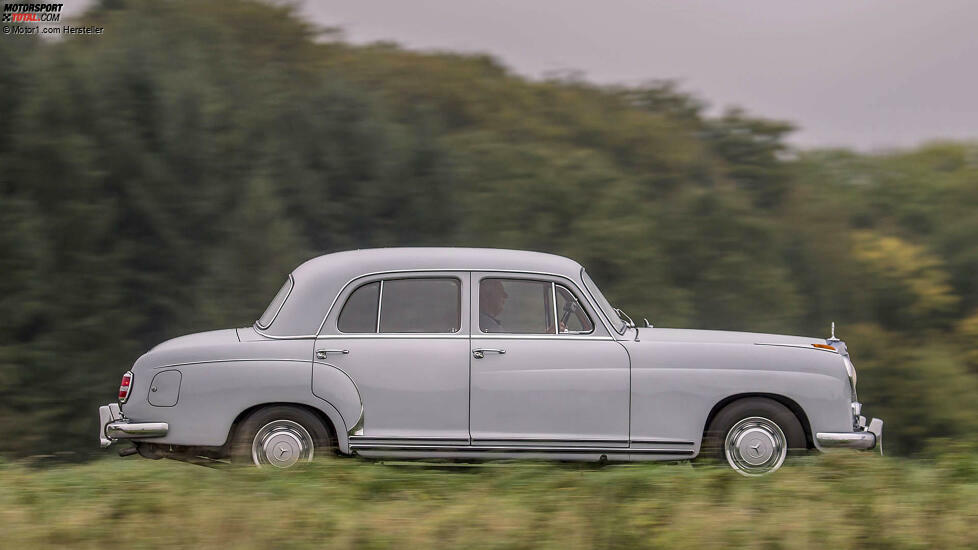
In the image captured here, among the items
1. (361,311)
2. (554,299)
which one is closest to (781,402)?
(554,299)

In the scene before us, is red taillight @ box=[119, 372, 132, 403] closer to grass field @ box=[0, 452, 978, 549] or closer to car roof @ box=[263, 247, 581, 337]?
grass field @ box=[0, 452, 978, 549]

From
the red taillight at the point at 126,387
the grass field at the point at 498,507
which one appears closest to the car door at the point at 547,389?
the grass field at the point at 498,507

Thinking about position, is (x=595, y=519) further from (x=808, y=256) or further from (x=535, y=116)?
(x=535, y=116)

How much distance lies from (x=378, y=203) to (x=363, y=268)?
11355 mm

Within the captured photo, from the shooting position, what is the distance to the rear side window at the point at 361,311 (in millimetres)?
6742

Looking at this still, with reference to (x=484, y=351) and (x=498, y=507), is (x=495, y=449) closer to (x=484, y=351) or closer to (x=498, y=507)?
(x=484, y=351)

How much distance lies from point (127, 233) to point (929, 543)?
13.5 metres

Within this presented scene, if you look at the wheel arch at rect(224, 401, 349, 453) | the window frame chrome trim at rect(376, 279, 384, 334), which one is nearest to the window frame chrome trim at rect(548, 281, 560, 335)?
the window frame chrome trim at rect(376, 279, 384, 334)

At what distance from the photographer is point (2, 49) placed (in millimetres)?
15406

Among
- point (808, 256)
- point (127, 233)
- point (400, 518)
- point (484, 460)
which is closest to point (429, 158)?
point (127, 233)

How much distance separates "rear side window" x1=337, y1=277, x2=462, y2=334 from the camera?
6730 mm
